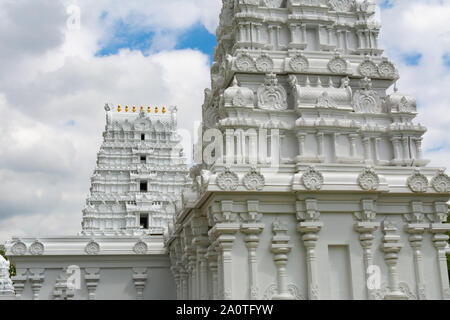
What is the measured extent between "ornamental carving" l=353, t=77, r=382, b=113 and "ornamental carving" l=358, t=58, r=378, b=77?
27cm

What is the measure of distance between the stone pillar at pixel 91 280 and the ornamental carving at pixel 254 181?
13.8 m

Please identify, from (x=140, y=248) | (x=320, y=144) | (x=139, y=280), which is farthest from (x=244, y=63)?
(x=139, y=280)

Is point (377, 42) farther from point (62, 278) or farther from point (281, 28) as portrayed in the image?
point (62, 278)

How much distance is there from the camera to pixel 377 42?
923 inches

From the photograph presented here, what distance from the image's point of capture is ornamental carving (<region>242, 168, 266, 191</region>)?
1756 cm

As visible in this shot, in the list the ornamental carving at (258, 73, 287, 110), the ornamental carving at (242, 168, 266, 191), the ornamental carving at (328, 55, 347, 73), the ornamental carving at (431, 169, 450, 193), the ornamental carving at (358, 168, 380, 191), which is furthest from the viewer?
the ornamental carving at (328, 55, 347, 73)

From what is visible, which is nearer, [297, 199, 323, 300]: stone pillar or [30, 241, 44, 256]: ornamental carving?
[297, 199, 323, 300]: stone pillar

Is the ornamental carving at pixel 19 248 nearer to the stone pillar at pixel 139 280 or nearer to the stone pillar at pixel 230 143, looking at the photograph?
the stone pillar at pixel 139 280

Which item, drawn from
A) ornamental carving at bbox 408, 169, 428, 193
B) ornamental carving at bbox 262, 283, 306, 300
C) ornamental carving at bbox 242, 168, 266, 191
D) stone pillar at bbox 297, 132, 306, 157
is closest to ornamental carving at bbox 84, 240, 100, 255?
stone pillar at bbox 297, 132, 306, 157

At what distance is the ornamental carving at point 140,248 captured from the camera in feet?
94.1

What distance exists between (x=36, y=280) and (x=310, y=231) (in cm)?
1611

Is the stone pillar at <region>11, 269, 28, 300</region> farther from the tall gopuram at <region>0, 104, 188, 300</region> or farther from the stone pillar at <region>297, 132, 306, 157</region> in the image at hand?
the stone pillar at <region>297, 132, 306, 157</region>

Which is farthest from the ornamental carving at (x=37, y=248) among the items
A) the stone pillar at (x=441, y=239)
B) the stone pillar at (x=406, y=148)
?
the stone pillar at (x=441, y=239)
